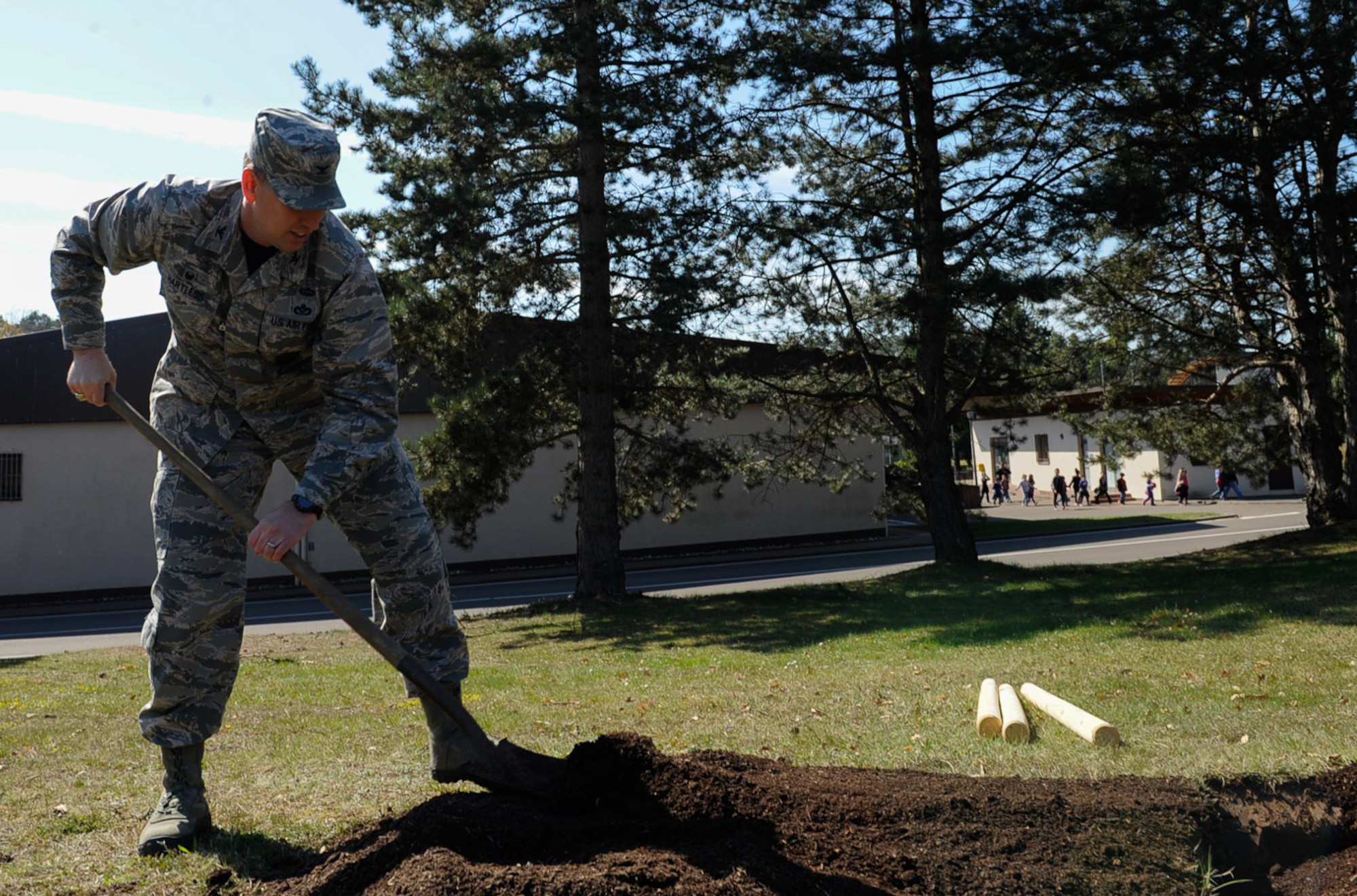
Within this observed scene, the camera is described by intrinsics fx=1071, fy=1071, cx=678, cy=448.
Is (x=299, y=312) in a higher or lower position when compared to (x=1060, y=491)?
higher

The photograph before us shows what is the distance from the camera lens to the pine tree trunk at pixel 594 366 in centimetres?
1347

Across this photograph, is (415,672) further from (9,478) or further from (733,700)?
(9,478)

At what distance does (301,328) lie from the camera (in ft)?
11.6

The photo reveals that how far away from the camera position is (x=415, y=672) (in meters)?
3.59


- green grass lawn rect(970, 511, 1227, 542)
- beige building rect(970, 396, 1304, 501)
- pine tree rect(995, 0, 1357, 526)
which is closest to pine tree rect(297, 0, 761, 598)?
pine tree rect(995, 0, 1357, 526)

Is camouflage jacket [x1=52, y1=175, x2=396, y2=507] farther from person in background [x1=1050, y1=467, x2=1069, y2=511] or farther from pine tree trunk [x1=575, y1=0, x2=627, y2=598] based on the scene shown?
person in background [x1=1050, y1=467, x2=1069, y2=511]

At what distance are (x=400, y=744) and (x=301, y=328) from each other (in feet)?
8.21

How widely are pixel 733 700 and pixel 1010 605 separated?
630 cm

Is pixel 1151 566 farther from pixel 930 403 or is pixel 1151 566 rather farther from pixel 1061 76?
pixel 1061 76

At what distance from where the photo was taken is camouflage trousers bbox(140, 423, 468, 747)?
358 cm

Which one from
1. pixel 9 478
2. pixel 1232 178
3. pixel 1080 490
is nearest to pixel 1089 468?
pixel 1080 490

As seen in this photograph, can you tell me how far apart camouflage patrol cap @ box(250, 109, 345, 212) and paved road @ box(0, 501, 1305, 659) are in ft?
40.0

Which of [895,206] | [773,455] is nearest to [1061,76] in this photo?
[895,206]

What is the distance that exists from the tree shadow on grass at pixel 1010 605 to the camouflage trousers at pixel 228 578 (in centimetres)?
652
